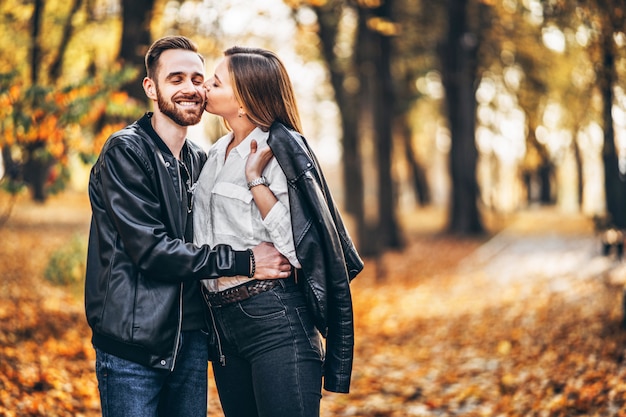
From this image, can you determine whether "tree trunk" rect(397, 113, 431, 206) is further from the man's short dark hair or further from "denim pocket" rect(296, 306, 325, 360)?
"denim pocket" rect(296, 306, 325, 360)

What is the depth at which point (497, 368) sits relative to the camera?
8.33 metres

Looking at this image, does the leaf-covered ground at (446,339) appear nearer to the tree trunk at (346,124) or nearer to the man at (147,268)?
the tree trunk at (346,124)

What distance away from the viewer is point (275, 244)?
3.15 metres

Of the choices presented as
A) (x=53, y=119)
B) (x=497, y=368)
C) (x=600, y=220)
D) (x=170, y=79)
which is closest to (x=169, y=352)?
(x=170, y=79)

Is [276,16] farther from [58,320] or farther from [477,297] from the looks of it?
[58,320]

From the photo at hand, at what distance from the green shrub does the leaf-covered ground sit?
41 cm

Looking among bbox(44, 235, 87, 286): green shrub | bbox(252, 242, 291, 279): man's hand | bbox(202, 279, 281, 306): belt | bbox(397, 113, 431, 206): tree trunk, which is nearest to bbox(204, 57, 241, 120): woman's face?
bbox(252, 242, 291, 279): man's hand

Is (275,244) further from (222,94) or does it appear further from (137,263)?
(222,94)

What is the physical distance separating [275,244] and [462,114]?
1873 cm

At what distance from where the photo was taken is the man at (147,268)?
9.99 feet

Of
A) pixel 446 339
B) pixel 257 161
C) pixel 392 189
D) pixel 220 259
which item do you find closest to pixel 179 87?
pixel 257 161

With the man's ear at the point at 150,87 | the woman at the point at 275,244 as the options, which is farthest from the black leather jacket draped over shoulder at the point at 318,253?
the man's ear at the point at 150,87

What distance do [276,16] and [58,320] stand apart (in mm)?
8941

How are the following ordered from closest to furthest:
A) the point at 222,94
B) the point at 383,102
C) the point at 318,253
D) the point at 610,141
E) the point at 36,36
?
the point at 318,253, the point at 222,94, the point at 610,141, the point at 36,36, the point at 383,102
